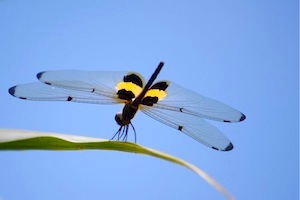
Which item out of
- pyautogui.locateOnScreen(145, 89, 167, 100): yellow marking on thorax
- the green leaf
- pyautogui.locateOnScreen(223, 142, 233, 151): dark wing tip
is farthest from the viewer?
pyautogui.locateOnScreen(145, 89, 167, 100): yellow marking on thorax

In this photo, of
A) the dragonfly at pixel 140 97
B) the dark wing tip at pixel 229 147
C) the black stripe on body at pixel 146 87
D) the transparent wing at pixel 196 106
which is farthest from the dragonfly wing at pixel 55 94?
the dark wing tip at pixel 229 147

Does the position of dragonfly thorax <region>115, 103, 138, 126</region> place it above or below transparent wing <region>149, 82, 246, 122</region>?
below

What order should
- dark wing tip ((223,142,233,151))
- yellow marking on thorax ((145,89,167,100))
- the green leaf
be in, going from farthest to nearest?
1. yellow marking on thorax ((145,89,167,100))
2. dark wing tip ((223,142,233,151))
3. the green leaf

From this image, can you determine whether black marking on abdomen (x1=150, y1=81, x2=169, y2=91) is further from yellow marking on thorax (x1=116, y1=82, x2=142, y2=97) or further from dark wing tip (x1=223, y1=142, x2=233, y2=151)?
Answer: dark wing tip (x1=223, y1=142, x2=233, y2=151)

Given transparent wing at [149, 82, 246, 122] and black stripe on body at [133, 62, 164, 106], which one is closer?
black stripe on body at [133, 62, 164, 106]

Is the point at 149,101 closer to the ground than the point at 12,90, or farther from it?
farther from it

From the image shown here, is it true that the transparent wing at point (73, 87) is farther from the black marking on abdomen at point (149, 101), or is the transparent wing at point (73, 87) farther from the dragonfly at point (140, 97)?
the black marking on abdomen at point (149, 101)

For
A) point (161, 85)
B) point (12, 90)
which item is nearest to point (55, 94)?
point (12, 90)

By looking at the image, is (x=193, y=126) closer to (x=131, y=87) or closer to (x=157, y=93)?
(x=157, y=93)

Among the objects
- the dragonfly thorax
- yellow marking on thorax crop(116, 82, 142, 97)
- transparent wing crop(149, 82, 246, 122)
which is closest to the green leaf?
the dragonfly thorax
